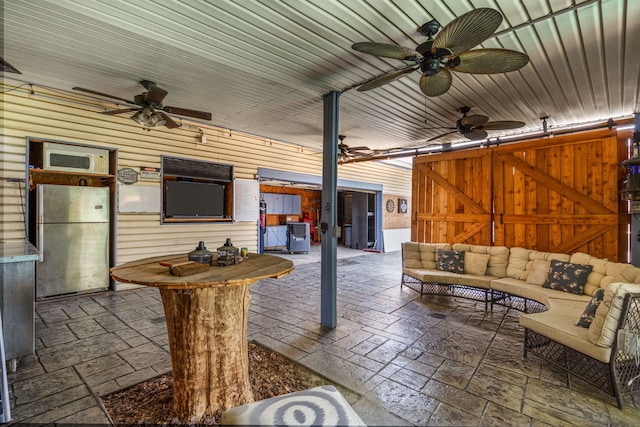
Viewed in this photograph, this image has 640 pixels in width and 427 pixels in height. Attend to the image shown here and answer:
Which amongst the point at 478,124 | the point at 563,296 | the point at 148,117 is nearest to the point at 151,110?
the point at 148,117

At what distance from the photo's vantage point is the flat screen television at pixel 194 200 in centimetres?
567

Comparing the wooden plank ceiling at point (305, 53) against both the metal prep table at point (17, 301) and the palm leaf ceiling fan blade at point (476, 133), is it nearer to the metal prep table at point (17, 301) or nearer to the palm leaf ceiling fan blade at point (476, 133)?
the palm leaf ceiling fan blade at point (476, 133)

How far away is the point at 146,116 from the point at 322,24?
2.63m

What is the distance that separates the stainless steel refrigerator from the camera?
434cm

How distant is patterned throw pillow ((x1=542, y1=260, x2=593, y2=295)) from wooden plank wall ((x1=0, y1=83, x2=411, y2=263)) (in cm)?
543

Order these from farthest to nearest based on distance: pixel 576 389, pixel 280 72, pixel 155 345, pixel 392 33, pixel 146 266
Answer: pixel 280 72 < pixel 155 345 < pixel 392 33 < pixel 576 389 < pixel 146 266

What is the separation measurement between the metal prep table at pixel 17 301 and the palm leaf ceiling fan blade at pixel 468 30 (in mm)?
3814

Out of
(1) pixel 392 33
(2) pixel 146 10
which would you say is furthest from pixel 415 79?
(2) pixel 146 10

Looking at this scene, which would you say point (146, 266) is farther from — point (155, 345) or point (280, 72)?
point (280, 72)

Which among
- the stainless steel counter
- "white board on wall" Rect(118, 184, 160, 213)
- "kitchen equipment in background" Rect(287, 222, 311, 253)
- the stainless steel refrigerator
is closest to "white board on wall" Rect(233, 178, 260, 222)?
"white board on wall" Rect(118, 184, 160, 213)

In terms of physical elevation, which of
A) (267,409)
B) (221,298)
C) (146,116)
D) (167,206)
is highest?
(146,116)

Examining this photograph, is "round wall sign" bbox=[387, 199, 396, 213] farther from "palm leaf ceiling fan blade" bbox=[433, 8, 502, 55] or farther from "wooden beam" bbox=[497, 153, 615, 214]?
"palm leaf ceiling fan blade" bbox=[433, 8, 502, 55]

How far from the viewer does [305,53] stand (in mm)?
3178

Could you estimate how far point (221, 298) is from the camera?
200 cm
